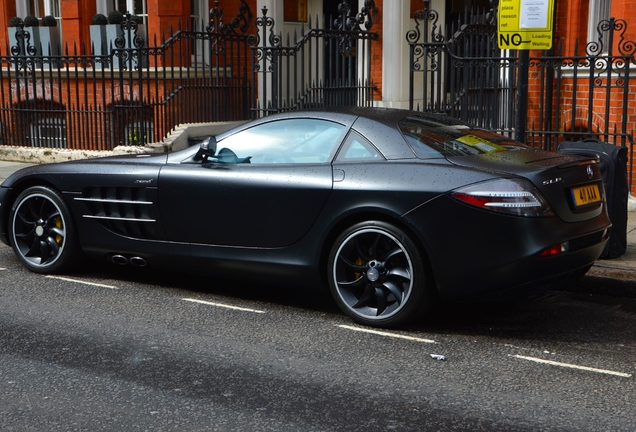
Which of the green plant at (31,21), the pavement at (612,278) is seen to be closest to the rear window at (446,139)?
the pavement at (612,278)

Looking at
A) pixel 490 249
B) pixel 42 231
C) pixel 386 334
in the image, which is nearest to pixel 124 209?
pixel 42 231

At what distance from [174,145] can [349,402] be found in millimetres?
10079

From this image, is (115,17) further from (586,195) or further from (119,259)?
(586,195)

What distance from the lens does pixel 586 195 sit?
5.70 meters

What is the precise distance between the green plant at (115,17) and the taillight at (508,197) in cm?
1268

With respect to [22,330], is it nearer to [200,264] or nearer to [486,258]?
[200,264]

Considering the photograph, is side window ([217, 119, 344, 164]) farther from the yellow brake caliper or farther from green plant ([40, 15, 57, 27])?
green plant ([40, 15, 57, 27])

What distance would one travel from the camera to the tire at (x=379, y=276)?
5492 millimetres

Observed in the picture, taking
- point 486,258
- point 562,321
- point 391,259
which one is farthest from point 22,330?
point 562,321

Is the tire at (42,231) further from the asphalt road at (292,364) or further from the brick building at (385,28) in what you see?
the brick building at (385,28)

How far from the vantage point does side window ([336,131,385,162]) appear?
582 centimetres

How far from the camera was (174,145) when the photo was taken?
45.6ft

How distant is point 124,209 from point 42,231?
0.89 metres

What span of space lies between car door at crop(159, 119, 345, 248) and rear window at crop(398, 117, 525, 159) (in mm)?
512
